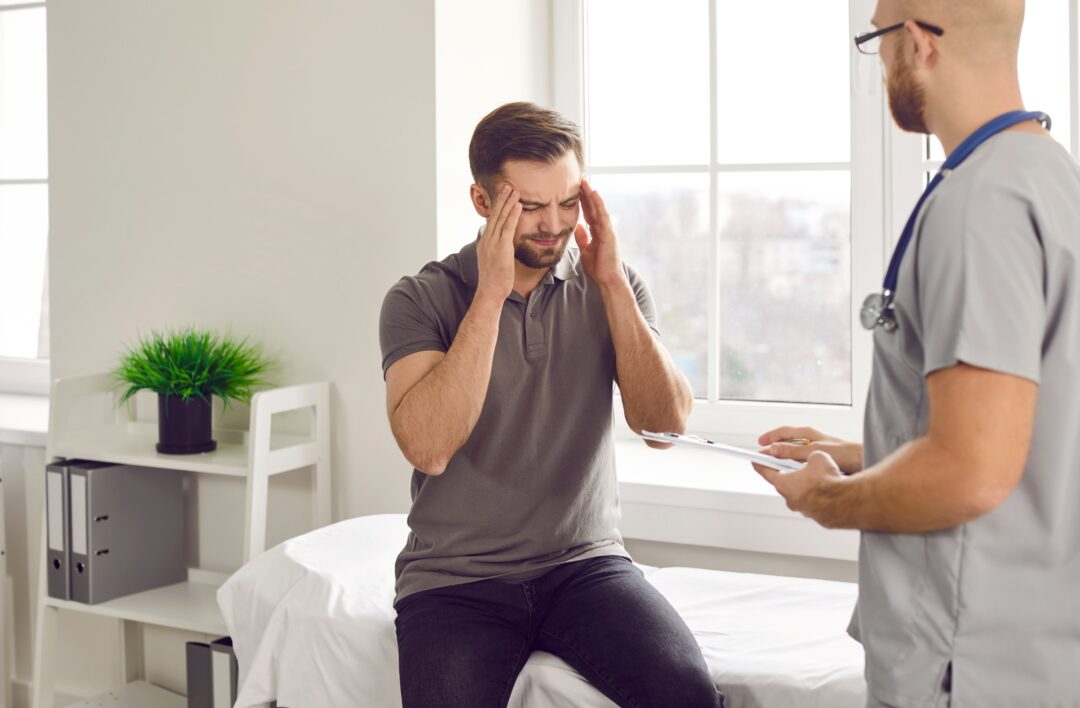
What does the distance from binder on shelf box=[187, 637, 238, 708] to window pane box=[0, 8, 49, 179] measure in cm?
191

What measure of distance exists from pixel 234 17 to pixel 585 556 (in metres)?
1.60

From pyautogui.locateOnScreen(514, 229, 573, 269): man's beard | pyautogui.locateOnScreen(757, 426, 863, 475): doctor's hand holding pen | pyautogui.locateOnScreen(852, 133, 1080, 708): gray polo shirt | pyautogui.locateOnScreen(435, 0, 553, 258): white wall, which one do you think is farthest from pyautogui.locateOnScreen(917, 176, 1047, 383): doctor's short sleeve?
pyautogui.locateOnScreen(435, 0, 553, 258): white wall

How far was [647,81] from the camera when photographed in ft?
8.86

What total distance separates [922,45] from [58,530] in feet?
7.19

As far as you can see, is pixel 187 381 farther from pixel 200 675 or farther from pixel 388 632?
pixel 388 632

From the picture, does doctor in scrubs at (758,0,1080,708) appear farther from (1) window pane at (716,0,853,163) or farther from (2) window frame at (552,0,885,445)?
(1) window pane at (716,0,853,163)

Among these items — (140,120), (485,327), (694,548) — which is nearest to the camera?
(485,327)

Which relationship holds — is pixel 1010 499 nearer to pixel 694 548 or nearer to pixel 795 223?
pixel 694 548

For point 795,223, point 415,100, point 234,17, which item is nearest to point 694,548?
point 795,223

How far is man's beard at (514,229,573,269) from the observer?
179 cm

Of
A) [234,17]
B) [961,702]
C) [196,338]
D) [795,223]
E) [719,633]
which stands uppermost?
[234,17]

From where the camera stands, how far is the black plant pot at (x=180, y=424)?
2480 millimetres

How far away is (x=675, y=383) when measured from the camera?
1.85 metres

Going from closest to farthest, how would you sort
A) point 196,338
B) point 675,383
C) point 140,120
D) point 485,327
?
point 485,327 < point 675,383 < point 196,338 < point 140,120
